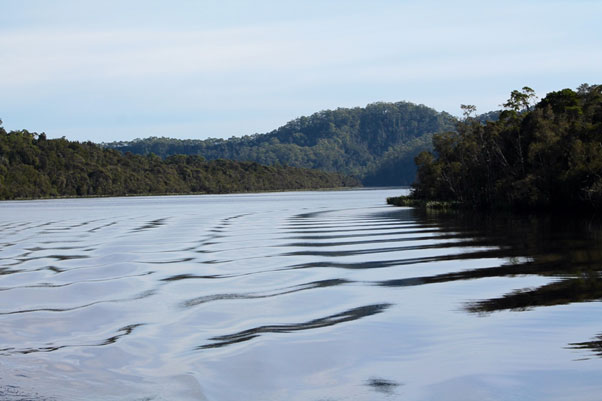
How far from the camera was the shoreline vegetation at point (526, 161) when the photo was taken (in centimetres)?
4294

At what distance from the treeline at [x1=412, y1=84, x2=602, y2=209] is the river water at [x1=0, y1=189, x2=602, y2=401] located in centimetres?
2036

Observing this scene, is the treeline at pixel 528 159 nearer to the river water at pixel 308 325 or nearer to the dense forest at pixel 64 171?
the river water at pixel 308 325

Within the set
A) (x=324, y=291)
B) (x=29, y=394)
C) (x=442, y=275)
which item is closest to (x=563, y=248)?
(x=442, y=275)

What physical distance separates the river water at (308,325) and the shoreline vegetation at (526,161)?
20622mm

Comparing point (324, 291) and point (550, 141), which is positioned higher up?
point (550, 141)

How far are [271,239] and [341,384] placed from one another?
73.8ft

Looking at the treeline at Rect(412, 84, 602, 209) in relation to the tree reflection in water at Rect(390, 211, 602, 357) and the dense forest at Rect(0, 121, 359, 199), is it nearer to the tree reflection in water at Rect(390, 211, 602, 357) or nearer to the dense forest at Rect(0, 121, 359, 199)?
the tree reflection in water at Rect(390, 211, 602, 357)

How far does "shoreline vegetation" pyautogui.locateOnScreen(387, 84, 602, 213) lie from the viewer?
4294cm

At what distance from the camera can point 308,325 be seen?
12.2m

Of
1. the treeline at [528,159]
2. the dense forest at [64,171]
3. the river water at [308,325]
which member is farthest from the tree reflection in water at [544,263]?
the dense forest at [64,171]

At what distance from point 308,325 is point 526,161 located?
45084mm

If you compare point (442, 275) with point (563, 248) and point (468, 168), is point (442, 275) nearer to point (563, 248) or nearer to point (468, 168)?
point (563, 248)

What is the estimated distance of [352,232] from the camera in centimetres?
3416

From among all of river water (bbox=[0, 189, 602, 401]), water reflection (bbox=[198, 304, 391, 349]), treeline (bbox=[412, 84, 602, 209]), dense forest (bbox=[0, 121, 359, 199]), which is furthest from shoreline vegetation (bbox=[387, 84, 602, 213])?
dense forest (bbox=[0, 121, 359, 199])
